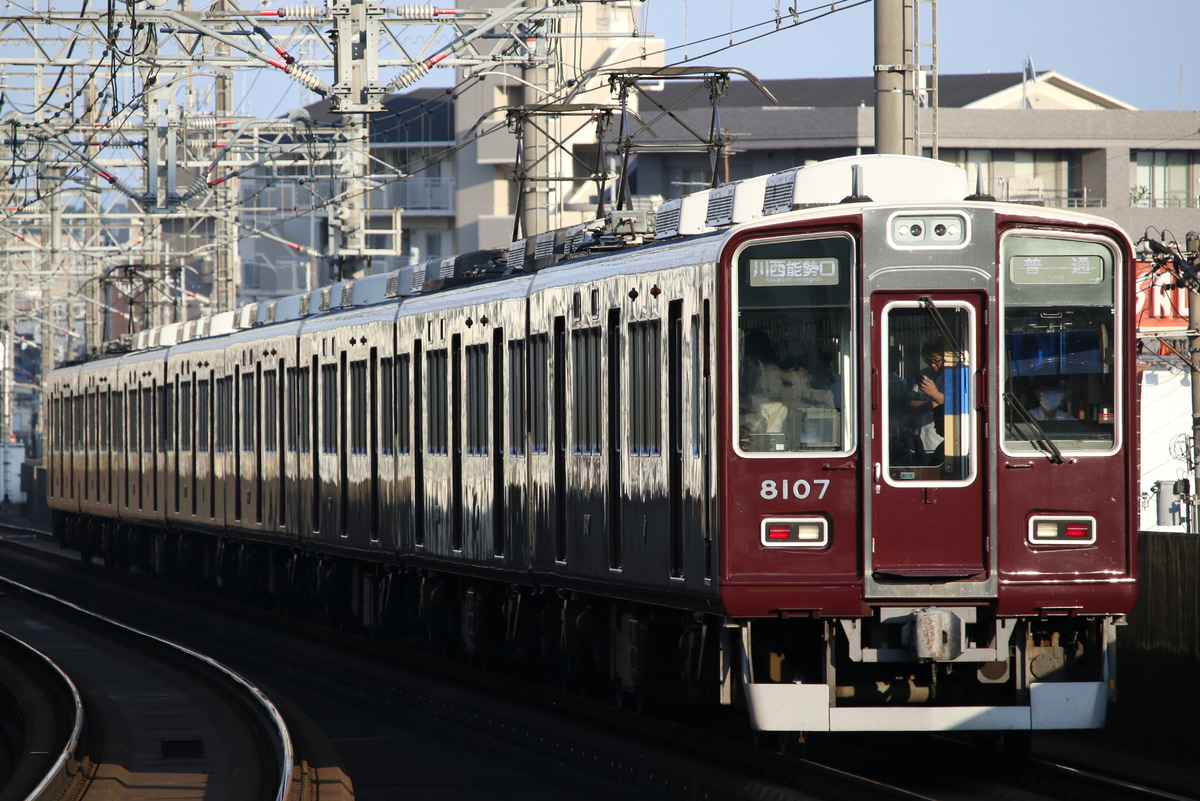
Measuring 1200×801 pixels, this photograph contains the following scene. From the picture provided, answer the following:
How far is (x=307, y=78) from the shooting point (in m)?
20.4

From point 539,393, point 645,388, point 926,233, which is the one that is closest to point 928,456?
point 926,233

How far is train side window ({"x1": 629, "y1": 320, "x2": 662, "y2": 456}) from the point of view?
1060cm

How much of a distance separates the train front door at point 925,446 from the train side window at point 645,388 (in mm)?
1569

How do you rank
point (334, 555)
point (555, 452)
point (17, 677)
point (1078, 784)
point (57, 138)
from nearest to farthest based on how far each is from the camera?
1. point (1078, 784)
2. point (555, 452)
3. point (17, 677)
4. point (334, 555)
5. point (57, 138)

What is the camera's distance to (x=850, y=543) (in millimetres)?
9320

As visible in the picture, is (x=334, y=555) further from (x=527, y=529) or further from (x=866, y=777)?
(x=866, y=777)

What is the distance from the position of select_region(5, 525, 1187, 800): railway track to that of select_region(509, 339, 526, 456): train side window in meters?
1.72

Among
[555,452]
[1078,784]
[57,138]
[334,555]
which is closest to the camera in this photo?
[1078,784]

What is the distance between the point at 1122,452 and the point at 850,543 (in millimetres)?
1379

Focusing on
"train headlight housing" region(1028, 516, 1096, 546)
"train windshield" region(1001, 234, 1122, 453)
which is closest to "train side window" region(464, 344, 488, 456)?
"train windshield" region(1001, 234, 1122, 453)

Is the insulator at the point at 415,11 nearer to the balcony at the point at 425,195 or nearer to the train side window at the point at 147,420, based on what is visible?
the train side window at the point at 147,420

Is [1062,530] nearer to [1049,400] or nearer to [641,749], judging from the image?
[1049,400]

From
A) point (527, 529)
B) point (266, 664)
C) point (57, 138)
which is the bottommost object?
point (266, 664)

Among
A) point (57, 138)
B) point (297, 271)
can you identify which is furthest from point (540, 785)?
point (297, 271)
